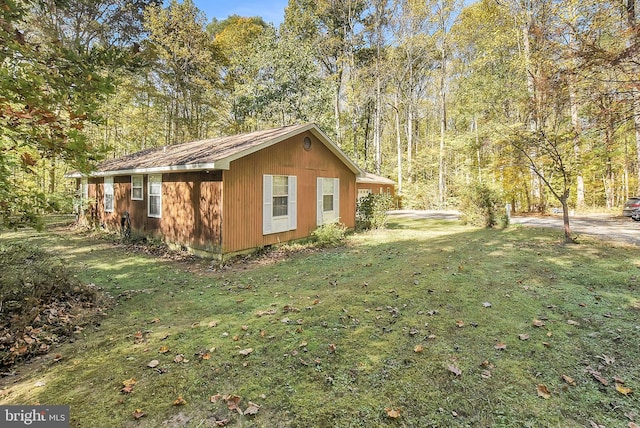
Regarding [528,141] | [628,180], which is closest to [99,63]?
[528,141]

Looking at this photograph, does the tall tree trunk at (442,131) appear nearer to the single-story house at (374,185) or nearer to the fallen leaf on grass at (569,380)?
the single-story house at (374,185)

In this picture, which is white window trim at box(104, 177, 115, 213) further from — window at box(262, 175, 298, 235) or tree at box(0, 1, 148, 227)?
tree at box(0, 1, 148, 227)

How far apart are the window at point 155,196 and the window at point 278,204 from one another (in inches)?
138

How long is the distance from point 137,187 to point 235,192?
16.1ft

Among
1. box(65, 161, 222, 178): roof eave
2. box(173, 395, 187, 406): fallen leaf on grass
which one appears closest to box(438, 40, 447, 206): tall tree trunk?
box(65, 161, 222, 178): roof eave

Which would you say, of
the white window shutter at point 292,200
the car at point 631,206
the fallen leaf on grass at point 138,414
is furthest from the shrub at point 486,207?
the fallen leaf on grass at point 138,414

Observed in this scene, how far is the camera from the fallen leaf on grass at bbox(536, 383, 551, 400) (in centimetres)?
276

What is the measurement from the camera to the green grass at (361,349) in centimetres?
263

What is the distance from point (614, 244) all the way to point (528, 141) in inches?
144

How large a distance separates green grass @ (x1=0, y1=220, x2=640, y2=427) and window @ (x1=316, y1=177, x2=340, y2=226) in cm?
465

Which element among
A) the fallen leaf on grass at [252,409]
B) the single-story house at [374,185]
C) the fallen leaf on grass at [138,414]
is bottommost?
the fallen leaf on grass at [252,409]

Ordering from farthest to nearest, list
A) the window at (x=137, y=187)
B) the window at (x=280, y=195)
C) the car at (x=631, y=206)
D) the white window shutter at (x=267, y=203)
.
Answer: the car at (x=631, y=206), the window at (x=137, y=187), the window at (x=280, y=195), the white window shutter at (x=267, y=203)

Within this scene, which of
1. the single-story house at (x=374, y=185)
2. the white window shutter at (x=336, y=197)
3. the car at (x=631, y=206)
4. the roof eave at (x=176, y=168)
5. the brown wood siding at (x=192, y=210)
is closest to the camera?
the roof eave at (x=176, y=168)

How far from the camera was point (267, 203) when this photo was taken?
938 centimetres
